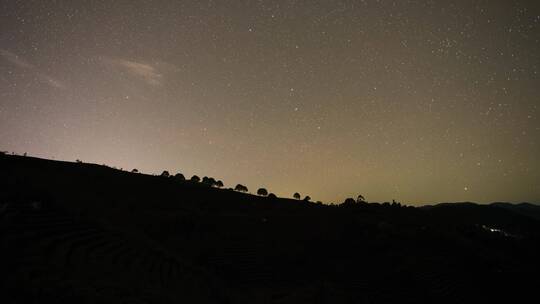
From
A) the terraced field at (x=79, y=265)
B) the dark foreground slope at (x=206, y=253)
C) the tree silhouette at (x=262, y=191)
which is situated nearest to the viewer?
the terraced field at (x=79, y=265)

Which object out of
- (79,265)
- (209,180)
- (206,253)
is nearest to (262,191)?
(209,180)

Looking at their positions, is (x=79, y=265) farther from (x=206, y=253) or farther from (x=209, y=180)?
(x=209, y=180)

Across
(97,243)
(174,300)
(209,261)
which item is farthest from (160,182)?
(174,300)

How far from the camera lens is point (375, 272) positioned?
25.0m

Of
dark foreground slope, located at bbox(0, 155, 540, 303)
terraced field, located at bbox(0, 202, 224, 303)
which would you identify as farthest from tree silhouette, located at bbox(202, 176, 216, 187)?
terraced field, located at bbox(0, 202, 224, 303)

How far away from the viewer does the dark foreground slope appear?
12.8m

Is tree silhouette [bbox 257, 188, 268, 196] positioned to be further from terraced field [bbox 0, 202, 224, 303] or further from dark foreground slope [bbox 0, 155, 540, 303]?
terraced field [bbox 0, 202, 224, 303]

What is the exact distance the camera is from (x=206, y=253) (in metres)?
24.0

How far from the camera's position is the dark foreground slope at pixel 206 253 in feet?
42.1

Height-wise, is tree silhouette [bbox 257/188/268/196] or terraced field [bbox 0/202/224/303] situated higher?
tree silhouette [bbox 257/188/268/196]

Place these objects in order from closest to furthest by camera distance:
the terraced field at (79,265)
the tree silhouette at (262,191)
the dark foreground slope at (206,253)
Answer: the terraced field at (79,265), the dark foreground slope at (206,253), the tree silhouette at (262,191)

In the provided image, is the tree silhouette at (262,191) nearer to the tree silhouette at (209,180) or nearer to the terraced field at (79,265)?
the tree silhouette at (209,180)

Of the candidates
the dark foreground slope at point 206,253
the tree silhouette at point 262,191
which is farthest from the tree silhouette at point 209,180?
the dark foreground slope at point 206,253

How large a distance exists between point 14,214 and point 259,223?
23.8 m
